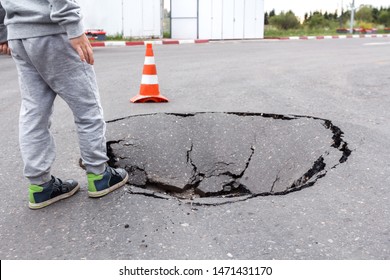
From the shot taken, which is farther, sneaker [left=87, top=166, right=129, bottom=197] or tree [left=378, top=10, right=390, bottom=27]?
tree [left=378, top=10, right=390, bottom=27]

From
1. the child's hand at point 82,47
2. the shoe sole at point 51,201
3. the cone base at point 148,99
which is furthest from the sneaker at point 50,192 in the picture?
the cone base at point 148,99

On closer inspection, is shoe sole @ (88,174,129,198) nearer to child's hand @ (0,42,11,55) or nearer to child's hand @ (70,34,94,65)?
child's hand @ (70,34,94,65)

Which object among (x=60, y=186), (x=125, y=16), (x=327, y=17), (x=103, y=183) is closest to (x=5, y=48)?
(x=60, y=186)

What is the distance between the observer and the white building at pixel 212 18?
21250 millimetres

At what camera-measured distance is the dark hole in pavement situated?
12.3 ft

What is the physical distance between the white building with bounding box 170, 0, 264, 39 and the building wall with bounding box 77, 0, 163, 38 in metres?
1.40

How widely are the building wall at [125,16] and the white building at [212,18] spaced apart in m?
1.40

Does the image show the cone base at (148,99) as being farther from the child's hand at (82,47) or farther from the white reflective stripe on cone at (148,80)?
the child's hand at (82,47)

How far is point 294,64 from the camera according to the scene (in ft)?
29.8

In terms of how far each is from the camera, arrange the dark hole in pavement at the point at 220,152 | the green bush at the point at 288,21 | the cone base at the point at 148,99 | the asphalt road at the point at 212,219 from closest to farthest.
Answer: the asphalt road at the point at 212,219 < the dark hole in pavement at the point at 220,152 < the cone base at the point at 148,99 < the green bush at the point at 288,21

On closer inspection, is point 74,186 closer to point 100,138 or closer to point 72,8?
point 100,138

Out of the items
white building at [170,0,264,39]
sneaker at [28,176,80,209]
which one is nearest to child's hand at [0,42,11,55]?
sneaker at [28,176,80,209]

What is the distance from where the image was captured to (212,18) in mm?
21625

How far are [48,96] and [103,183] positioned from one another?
2.07 ft
